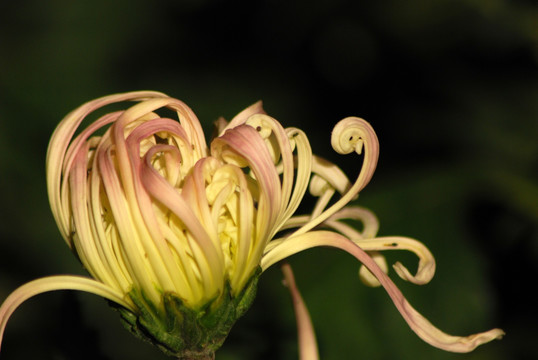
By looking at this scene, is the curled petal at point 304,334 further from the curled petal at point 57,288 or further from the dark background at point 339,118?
the dark background at point 339,118

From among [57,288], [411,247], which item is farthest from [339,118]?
[57,288]

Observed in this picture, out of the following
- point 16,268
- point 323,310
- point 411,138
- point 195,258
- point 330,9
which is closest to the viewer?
point 195,258

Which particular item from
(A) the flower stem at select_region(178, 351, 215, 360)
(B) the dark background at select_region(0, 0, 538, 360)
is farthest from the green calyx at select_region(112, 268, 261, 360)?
(B) the dark background at select_region(0, 0, 538, 360)

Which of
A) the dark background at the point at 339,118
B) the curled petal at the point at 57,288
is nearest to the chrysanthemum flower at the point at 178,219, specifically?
the curled petal at the point at 57,288

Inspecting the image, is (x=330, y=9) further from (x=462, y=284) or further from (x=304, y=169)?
(x=304, y=169)

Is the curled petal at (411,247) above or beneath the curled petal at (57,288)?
beneath

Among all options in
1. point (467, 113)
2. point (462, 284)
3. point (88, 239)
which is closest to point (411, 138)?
point (467, 113)

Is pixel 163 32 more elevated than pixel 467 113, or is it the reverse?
pixel 163 32
